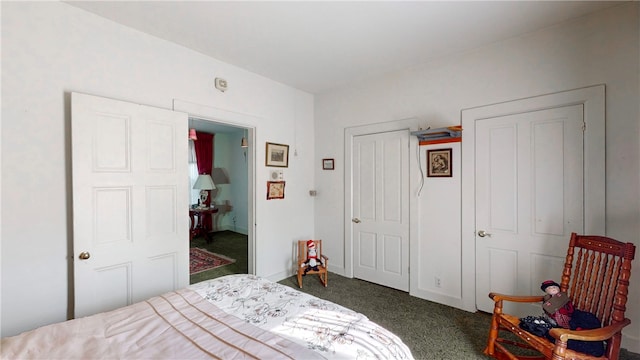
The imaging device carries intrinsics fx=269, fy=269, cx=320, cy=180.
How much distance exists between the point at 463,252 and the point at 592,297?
104 cm

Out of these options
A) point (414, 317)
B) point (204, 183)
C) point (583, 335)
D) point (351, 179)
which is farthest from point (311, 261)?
point (204, 183)

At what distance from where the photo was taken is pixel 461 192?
2.86 metres

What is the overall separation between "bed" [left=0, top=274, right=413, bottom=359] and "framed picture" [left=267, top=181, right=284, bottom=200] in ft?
6.53

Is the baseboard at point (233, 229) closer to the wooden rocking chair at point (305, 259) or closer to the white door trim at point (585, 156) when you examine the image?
the wooden rocking chair at point (305, 259)

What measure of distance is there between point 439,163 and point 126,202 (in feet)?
10.0

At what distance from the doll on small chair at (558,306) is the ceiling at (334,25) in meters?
2.13

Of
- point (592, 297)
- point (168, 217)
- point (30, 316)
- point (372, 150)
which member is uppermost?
point (372, 150)

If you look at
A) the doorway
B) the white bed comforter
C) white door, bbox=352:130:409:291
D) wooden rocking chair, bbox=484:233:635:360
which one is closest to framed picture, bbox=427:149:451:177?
white door, bbox=352:130:409:291

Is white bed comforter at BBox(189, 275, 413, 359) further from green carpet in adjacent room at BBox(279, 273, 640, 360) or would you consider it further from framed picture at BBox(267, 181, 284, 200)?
framed picture at BBox(267, 181, 284, 200)

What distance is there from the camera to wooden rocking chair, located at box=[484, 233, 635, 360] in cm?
156

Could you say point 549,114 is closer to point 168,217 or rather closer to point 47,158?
point 168,217

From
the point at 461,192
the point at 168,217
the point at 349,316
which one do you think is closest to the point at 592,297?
the point at 461,192

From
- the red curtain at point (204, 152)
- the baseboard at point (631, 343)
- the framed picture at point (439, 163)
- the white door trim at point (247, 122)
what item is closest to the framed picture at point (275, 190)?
the white door trim at point (247, 122)

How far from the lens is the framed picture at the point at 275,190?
11.7 feet
